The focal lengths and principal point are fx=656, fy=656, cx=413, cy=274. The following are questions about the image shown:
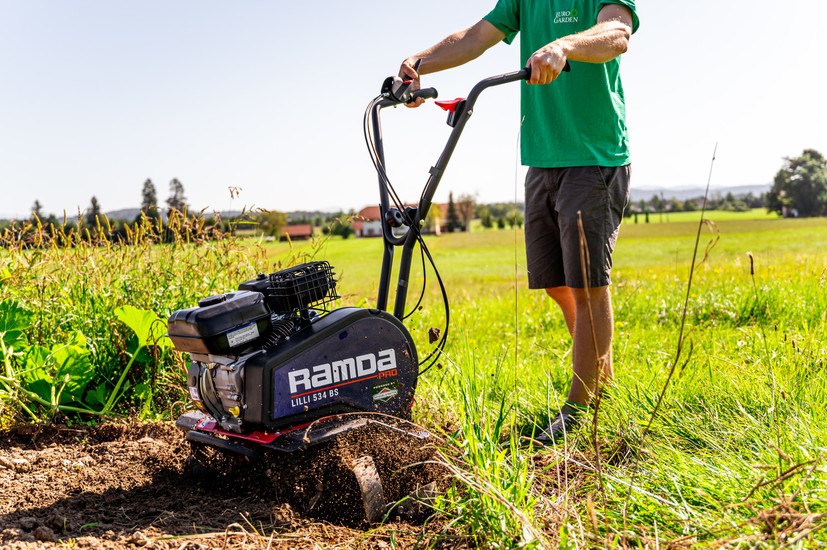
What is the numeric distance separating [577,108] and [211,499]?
2.24 meters

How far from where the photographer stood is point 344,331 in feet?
7.74

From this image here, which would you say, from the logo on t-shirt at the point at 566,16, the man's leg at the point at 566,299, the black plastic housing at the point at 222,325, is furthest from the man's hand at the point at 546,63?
the black plastic housing at the point at 222,325

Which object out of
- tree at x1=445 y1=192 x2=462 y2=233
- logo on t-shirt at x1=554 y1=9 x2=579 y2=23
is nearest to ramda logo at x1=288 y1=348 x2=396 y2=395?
logo on t-shirt at x1=554 y1=9 x2=579 y2=23

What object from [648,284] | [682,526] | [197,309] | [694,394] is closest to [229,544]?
[197,309]

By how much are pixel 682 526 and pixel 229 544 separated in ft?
4.34

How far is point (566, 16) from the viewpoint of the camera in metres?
2.98

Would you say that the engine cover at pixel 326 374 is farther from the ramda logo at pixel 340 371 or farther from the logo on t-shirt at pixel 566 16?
the logo on t-shirt at pixel 566 16

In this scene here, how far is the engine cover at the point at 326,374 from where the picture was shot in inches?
87.7

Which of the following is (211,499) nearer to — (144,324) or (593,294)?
(144,324)

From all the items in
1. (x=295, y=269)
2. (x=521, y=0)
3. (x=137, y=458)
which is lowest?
(x=137, y=458)

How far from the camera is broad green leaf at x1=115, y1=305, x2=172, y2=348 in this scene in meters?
3.16

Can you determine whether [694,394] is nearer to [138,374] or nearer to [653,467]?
[653,467]

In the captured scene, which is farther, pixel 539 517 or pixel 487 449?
pixel 487 449

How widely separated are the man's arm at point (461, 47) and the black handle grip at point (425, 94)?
1.27 feet
